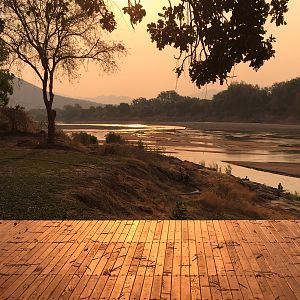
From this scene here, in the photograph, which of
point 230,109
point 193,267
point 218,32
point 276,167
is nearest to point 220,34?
point 218,32

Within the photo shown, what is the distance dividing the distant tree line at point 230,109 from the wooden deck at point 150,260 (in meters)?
103

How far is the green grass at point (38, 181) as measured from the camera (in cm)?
1073

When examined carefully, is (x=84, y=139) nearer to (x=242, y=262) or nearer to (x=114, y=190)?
(x=114, y=190)

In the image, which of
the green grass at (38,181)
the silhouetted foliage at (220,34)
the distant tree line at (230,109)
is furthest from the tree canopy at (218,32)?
the distant tree line at (230,109)

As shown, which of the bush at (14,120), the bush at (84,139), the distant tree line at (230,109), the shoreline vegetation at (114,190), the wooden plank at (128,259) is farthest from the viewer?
the distant tree line at (230,109)

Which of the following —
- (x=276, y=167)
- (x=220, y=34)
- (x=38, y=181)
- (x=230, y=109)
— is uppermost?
(x=220, y=34)

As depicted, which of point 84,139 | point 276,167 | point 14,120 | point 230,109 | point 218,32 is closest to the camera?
point 218,32

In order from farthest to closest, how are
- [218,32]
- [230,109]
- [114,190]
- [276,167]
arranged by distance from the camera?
1. [230,109]
2. [276,167]
3. [114,190]
4. [218,32]

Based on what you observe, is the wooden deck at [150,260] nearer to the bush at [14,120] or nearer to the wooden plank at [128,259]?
the wooden plank at [128,259]

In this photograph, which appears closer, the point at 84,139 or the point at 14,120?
the point at 14,120

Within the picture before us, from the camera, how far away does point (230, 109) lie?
422 ft

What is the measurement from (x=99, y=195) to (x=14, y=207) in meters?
3.20

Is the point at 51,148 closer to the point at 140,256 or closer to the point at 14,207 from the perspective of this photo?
the point at 14,207

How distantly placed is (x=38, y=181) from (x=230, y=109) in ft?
388
